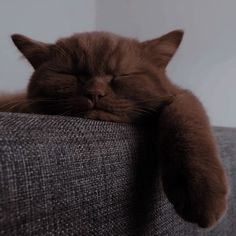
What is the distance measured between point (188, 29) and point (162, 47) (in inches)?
53.1

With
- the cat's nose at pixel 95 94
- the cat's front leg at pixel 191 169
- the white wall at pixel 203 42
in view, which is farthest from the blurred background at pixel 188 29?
the cat's front leg at pixel 191 169

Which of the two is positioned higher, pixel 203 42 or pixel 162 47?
pixel 162 47

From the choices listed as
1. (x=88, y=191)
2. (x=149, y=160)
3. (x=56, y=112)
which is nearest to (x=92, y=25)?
(x=56, y=112)

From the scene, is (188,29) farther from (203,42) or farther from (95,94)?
(95,94)

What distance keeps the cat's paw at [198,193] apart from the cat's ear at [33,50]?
0.46 m

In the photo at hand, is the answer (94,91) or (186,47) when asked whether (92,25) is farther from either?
(94,91)

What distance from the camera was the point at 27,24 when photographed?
188 centimetres

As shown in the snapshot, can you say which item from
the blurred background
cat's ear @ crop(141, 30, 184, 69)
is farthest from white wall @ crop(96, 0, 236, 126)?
cat's ear @ crop(141, 30, 184, 69)

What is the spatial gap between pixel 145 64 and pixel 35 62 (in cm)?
26

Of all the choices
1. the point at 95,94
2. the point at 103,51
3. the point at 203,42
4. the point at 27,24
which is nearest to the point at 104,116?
the point at 95,94

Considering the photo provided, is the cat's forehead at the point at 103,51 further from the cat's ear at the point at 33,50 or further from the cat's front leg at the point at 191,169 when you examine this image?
the cat's front leg at the point at 191,169

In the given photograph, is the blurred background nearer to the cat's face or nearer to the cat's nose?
the cat's face

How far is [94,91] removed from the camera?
2.44ft

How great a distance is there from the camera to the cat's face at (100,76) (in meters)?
0.75
